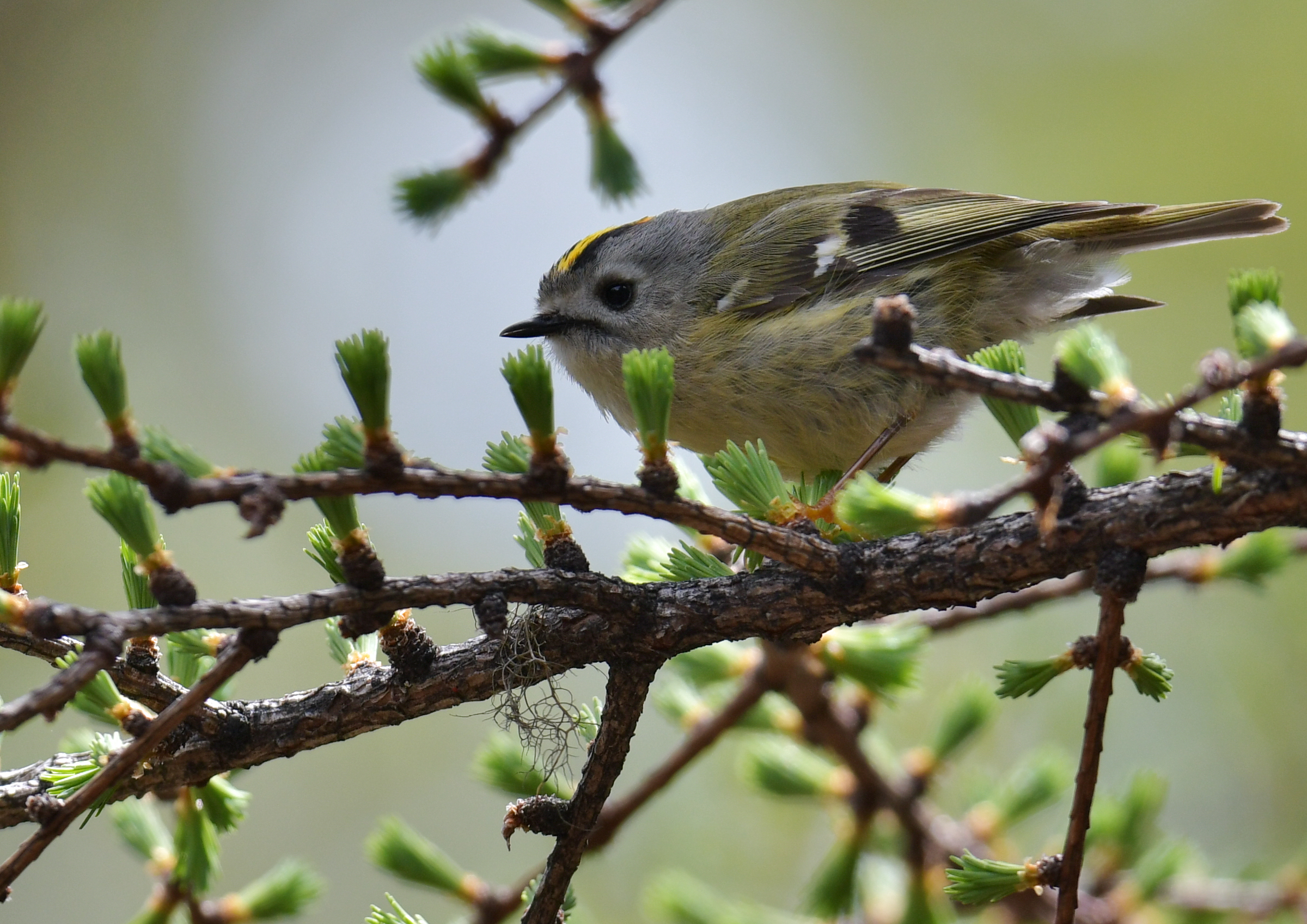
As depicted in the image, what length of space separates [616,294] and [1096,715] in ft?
5.12

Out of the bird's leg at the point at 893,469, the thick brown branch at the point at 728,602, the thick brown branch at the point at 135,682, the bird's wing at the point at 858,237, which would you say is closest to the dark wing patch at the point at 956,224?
the bird's wing at the point at 858,237

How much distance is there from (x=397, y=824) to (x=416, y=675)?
511 millimetres

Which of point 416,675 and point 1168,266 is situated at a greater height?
point 1168,266

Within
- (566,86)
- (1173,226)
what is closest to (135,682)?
(566,86)

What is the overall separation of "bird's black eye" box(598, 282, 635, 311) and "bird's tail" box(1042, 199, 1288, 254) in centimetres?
91

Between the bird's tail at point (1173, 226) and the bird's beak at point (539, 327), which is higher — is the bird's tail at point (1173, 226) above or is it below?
above

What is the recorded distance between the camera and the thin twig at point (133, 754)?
87 centimetres

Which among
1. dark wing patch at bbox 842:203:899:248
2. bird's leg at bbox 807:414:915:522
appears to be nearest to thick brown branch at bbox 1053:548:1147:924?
bird's leg at bbox 807:414:915:522

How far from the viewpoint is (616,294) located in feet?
7.94

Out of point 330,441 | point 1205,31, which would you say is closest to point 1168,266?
point 1205,31

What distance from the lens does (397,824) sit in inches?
62.5

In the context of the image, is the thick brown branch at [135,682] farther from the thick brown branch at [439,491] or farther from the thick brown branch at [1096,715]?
the thick brown branch at [1096,715]

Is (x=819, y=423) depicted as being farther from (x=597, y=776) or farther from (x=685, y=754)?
(x=597, y=776)

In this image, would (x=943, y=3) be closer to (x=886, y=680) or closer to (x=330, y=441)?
→ (x=886, y=680)
